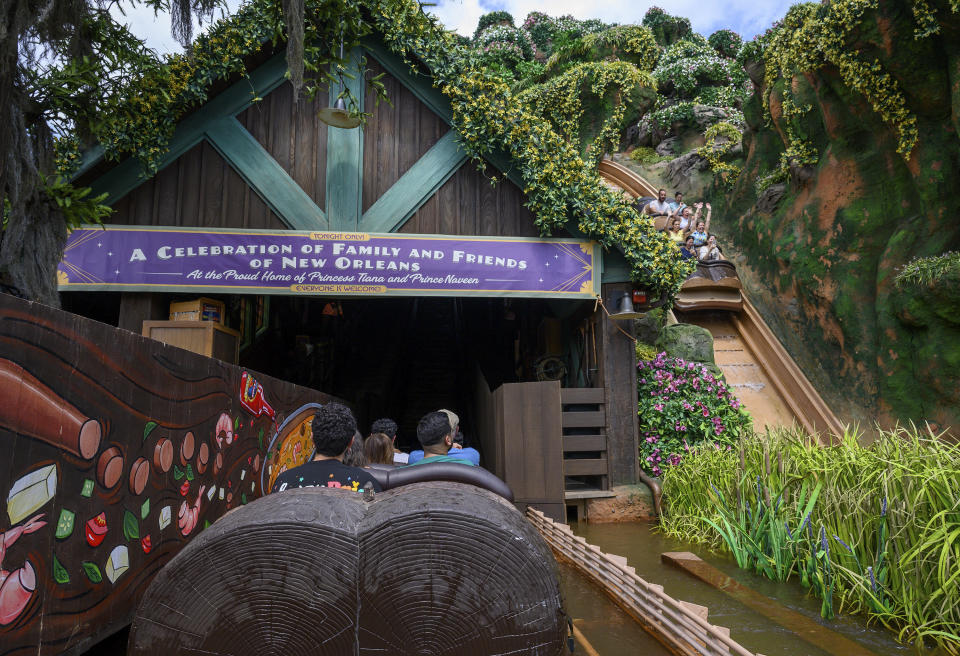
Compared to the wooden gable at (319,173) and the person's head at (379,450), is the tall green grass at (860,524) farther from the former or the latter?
the wooden gable at (319,173)

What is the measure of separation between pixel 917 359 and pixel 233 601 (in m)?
10.7

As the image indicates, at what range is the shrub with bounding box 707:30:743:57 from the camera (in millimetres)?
29656

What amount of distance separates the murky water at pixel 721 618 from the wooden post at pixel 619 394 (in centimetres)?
237

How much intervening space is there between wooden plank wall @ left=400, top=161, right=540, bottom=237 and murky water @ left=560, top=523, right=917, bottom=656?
4330mm

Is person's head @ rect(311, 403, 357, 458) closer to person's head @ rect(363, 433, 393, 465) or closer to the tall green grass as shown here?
person's head @ rect(363, 433, 393, 465)

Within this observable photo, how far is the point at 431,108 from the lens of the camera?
739cm

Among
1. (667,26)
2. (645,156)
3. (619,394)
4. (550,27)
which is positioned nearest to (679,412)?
(619,394)

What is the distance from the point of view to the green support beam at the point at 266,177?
696cm

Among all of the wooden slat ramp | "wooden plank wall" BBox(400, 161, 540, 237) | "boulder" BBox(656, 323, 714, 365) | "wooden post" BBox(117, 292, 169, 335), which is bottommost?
the wooden slat ramp

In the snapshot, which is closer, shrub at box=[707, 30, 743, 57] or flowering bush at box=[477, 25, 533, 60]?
flowering bush at box=[477, 25, 533, 60]

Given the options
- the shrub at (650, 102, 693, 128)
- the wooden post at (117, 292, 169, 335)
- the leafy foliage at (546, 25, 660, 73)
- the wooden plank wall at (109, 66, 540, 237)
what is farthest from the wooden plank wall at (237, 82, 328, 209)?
the leafy foliage at (546, 25, 660, 73)

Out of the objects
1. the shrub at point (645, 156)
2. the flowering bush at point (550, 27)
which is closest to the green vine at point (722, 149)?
the shrub at point (645, 156)

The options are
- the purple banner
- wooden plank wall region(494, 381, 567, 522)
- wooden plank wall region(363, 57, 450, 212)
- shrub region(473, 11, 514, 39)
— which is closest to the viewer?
wooden plank wall region(494, 381, 567, 522)

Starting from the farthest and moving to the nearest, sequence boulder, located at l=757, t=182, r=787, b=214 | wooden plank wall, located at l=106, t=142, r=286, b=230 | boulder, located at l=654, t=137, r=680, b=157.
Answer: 1. boulder, located at l=654, t=137, r=680, b=157
2. boulder, located at l=757, t=182, r=787, b=214
3. wooden plank wall, located at l=106, t=142, r=286, b=230
